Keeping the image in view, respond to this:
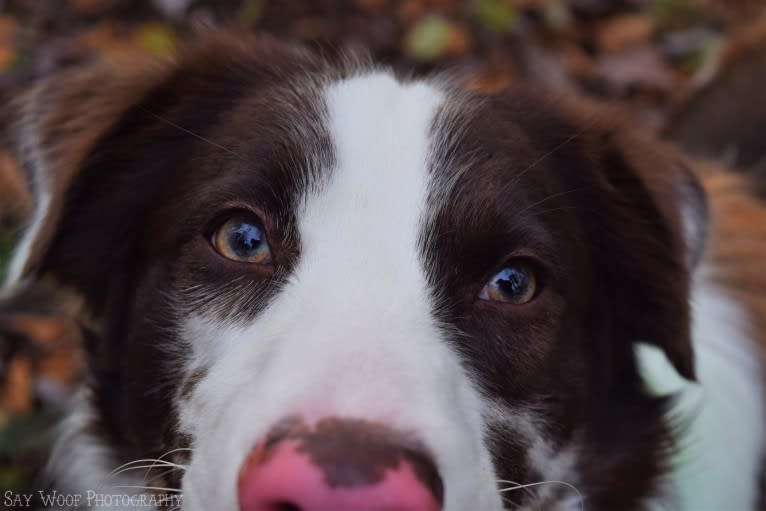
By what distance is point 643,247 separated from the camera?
271 centimetres

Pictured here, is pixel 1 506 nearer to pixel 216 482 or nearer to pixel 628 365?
pixel 216 482

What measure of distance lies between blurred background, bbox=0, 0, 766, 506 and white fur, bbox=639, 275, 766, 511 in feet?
5.60

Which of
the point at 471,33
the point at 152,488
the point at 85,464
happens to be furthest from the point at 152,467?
the point at 471,33

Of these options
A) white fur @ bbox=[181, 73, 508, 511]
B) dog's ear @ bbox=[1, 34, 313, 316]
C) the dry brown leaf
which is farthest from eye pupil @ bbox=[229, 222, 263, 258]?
the dry brown leaf

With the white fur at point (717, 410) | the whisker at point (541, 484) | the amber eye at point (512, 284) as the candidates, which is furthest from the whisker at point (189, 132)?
the white fur at point (717, 410)

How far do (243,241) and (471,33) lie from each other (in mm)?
3784

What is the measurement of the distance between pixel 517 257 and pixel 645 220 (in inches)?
25.6

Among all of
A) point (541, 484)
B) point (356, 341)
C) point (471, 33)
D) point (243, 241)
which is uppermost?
point (471, 33)

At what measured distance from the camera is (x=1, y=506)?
2979 mm

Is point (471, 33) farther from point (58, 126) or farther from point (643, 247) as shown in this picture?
point (58, 126)

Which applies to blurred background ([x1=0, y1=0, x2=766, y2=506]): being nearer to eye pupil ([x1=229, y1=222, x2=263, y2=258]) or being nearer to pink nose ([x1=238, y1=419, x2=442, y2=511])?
eye pupil ([x1=229, y1=222, x2=263, y2=258])

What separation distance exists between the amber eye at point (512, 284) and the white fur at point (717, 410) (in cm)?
92

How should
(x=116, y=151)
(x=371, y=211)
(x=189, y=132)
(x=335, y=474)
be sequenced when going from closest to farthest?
(x=335, y=474), (x=371, y=211), (x=189, y=132), (x=116, y=151)

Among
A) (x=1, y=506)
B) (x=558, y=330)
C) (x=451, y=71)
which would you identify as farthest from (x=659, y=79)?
(x=1, y=506)
